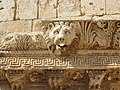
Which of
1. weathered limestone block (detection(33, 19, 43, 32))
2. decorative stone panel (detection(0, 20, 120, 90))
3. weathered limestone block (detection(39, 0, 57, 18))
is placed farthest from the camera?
weathered limestone block (detection(39, 0, 57, 18))

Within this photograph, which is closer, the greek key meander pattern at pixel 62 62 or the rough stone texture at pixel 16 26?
the greek key meander pattern at pixel 62 62

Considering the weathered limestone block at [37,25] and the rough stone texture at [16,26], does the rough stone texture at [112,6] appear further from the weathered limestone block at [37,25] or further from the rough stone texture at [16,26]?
the rough stone texture at [16,26]

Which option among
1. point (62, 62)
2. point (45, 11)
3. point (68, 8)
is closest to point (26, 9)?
point (45, 11)

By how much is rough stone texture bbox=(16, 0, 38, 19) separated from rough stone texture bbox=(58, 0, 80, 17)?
320 millimetres

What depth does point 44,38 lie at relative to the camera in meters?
4.95

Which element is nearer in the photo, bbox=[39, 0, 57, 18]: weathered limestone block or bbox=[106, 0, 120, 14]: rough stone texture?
bbox=[106, 0, 120, 14]: rough stone texture

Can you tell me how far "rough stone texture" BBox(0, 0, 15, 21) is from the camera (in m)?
5.32

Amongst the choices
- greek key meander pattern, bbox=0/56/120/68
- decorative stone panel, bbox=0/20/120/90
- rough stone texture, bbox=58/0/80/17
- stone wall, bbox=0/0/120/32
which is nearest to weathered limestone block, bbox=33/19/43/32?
stone wall, bbox=0/0/120/32

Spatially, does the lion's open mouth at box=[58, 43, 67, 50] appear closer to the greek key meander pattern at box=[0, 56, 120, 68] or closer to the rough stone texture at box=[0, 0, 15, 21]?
the greek key meander pattern at box=[0, 56, 120, 68]

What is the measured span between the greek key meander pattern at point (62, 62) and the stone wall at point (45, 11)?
1.56ft

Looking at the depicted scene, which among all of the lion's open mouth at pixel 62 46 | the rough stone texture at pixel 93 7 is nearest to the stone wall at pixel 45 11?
the rough stone texture at pixel 93 7

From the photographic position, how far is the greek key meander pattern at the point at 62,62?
481 cm

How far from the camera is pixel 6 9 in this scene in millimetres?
5375

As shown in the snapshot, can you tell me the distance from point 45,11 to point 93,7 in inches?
23.8
